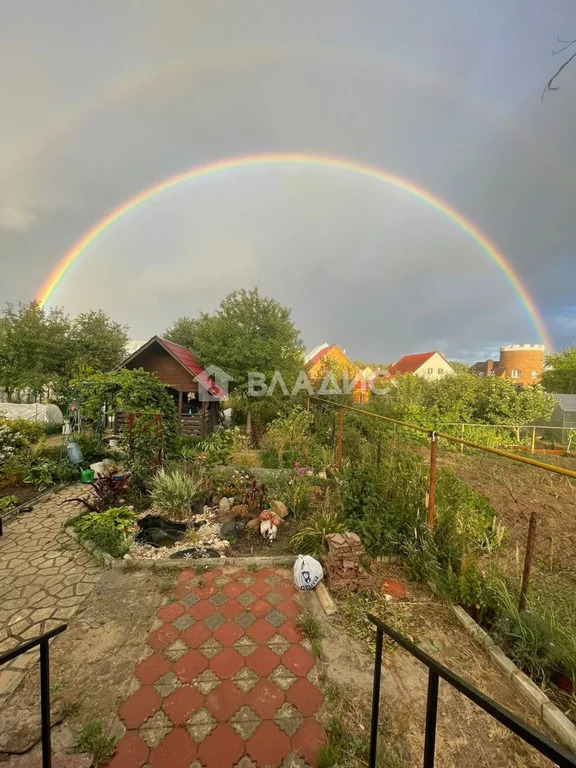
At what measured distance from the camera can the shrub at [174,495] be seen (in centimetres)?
530

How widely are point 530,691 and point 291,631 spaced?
1.78m

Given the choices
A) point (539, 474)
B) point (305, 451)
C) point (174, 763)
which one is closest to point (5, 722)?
point (174, 763)

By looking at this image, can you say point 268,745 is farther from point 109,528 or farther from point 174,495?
point 174,495

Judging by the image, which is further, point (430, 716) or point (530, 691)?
point (530, 691)

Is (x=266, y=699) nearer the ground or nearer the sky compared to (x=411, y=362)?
nearer the ground

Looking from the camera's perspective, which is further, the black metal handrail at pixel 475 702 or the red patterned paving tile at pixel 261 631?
the red patterned paving tile at pixel 261 631

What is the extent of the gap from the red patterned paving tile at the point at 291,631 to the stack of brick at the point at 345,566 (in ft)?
1.84

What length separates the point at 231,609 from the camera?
10.6ft

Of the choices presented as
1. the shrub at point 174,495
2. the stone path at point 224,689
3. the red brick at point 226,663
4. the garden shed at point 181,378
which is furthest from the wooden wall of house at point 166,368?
the red brick at point 226,663

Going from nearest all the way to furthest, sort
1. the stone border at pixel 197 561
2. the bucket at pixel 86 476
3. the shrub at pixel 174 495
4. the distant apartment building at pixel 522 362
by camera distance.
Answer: the stone border at pixel 197 561 < the shrub at pixel 174 495 < the bucket at pixel 86 476 < the distant apartment building at pixel 522 362

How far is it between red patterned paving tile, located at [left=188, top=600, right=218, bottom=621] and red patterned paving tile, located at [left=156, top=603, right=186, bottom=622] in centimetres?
9

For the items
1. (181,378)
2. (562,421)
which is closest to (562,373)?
(562,421)

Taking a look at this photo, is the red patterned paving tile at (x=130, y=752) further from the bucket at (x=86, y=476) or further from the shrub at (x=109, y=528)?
the bucket at (x=86, y=476)

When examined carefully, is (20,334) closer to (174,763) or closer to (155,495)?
(155,495)
